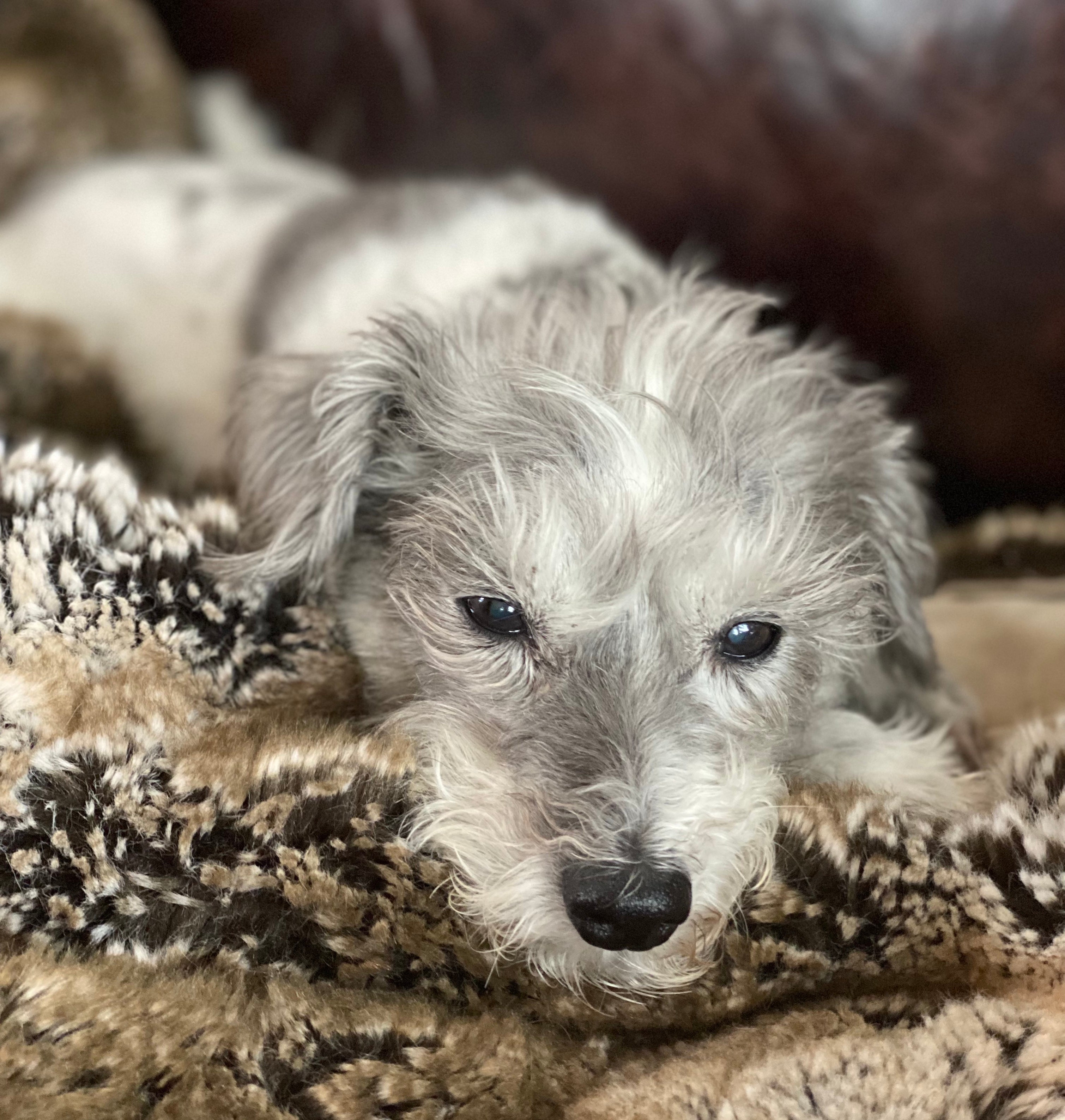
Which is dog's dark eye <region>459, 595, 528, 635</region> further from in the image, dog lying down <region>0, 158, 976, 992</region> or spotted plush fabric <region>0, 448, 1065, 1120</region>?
spotted plush fabric <region>0, 448, 1065, 1120</region>

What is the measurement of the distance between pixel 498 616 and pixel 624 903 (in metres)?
0.39

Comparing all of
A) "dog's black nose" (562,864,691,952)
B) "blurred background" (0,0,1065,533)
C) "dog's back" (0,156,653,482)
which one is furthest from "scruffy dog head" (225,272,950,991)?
"blurred background" (0,0,1065,533)

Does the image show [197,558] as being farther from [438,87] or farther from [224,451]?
[438,87]

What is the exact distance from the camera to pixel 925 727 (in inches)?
57.6

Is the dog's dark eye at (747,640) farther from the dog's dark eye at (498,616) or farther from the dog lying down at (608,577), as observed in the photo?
the dog's dark eye at (498,616)

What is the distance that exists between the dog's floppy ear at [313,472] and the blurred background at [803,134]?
3.64ft

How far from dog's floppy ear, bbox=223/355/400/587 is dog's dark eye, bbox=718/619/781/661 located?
531 millimetres

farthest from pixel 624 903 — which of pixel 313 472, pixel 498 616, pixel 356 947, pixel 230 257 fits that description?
pixel 230 257

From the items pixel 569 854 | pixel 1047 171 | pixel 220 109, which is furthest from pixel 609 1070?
pixel 220 109

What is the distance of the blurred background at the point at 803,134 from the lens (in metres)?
1.91

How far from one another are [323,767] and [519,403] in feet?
1.71

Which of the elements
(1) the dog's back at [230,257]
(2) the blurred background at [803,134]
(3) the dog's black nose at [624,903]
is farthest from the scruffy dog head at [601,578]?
(2) the blurred background at [803,134]

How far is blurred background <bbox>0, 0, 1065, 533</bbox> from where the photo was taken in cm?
191

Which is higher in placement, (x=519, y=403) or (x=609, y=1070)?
(x=519, y=403)
